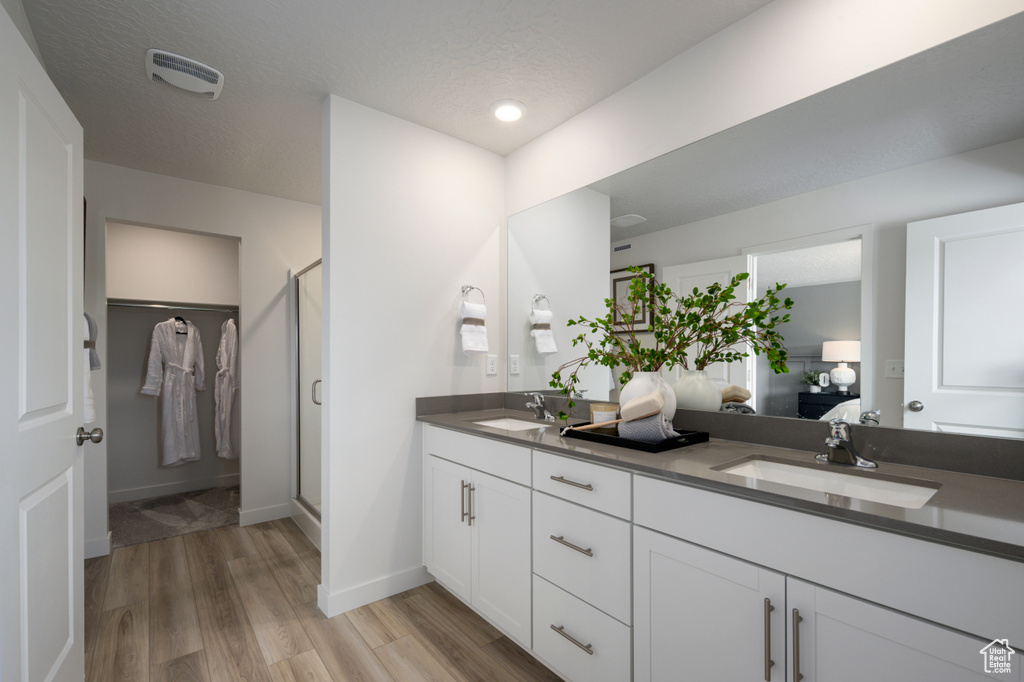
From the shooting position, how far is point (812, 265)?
1.59 meters

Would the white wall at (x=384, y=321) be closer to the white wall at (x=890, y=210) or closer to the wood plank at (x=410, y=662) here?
the wood plank at (x=410, y=662)

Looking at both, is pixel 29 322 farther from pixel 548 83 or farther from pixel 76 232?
pixel 548 83

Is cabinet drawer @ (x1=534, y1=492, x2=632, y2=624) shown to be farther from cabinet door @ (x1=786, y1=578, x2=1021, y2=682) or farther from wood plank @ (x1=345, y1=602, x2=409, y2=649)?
wood plank @ (x1=345, y1=602, x2=409, y2=649)

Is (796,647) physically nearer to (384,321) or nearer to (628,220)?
(628,220)

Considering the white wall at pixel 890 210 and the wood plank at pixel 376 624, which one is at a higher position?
the white wall at pixel 890 210

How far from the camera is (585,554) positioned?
4.87ft

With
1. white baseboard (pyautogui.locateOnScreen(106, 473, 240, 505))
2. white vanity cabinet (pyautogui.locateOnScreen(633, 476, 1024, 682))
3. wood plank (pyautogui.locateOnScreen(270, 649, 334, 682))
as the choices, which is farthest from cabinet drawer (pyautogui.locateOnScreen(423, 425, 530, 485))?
white baseboard (pyautogui.locateOnScreen(106, 473, 240, 505))

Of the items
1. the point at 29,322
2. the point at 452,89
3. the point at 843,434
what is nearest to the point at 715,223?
the point at 843,434

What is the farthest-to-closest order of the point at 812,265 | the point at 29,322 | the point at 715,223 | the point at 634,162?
the point at 634,162, the point at 715,223, the point at 812,265, the point at 29,322

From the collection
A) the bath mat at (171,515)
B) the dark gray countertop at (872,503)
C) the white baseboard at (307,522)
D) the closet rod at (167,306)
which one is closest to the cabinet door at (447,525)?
the dark gray countertop at (872,503)

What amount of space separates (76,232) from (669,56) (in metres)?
2.25

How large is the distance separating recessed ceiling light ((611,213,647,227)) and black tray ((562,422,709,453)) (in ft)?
3.05

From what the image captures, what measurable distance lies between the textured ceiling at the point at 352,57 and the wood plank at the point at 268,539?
93.2 inches

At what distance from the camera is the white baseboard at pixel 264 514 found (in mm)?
3258
